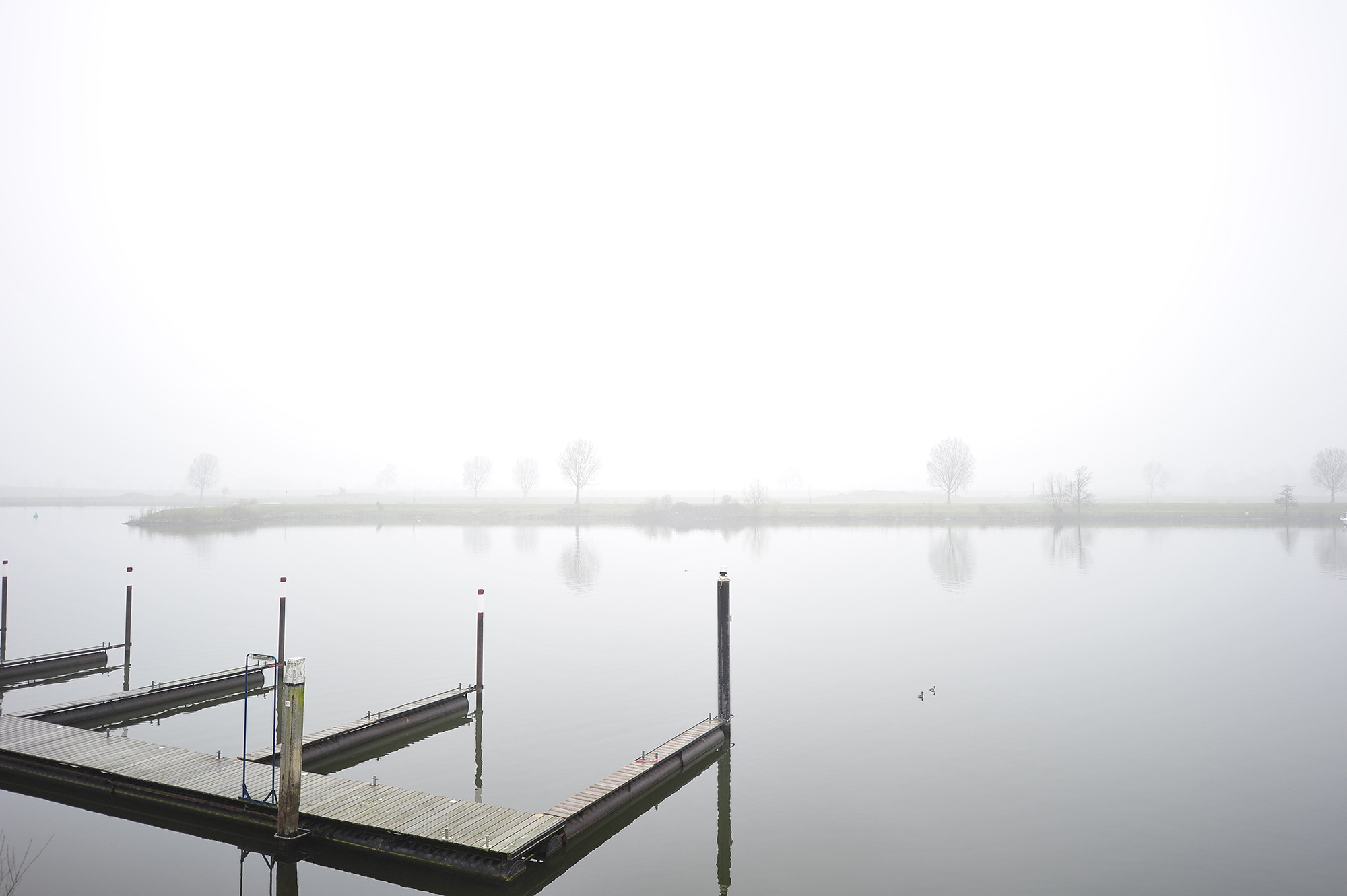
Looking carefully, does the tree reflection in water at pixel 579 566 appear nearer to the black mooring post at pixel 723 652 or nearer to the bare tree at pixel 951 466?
the black mooring post at pixel 723 652

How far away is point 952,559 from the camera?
58.2 metres

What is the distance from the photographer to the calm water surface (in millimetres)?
12414

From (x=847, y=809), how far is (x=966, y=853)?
2.43 metres

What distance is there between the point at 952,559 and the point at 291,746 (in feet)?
177

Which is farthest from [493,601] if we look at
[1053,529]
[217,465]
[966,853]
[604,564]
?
[217,465]

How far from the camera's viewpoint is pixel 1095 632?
3136 cm

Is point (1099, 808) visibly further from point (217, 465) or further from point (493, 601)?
point (217, 465)

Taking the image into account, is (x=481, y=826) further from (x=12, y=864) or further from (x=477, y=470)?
(x=477, y=470)

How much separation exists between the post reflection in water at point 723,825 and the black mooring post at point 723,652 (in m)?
1.14

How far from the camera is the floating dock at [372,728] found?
53.5 feet

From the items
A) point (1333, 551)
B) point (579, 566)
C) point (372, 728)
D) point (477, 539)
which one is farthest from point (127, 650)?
point (1333, 551)

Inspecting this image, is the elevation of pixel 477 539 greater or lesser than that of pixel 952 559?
greater

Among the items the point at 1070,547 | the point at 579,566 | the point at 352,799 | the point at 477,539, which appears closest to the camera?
the point at 352,799

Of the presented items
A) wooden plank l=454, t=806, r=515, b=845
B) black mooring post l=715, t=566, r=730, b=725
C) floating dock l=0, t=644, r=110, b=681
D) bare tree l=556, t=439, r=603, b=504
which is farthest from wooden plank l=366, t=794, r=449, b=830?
bare tree l=556, t=439, r=603, b=504
